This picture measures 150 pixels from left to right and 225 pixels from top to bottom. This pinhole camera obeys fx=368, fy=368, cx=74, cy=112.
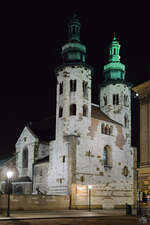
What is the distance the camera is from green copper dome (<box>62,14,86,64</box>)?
180ft

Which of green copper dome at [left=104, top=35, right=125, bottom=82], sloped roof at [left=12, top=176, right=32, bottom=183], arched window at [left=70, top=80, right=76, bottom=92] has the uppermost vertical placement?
green copper dome at [left=104, top=35, right=125, bottom=82]

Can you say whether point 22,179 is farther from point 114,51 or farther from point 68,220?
point 68,220

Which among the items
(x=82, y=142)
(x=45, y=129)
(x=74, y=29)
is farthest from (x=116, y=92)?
(x=82, y=142)

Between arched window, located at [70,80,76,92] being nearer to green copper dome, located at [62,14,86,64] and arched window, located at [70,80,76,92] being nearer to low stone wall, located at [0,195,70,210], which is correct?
green copper dome, located at [62,14,86,64]

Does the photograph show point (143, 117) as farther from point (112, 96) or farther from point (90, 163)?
point (112, 96)

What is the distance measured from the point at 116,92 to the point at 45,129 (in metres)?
13.2

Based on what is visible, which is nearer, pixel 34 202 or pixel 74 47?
pixel 34 202

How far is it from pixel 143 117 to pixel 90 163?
87.4ft

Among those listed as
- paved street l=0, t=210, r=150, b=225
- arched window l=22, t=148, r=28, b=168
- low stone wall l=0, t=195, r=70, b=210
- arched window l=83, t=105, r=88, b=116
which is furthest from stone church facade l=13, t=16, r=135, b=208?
paved street l=0, t=210, r=150, b=225

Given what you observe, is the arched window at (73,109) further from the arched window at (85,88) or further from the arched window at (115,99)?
the arched window at (115,99)

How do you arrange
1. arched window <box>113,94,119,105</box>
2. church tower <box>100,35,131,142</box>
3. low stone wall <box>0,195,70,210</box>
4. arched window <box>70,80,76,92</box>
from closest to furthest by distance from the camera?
low stone wall <box>0,195,70,210</box> < arched window <box>70,80,76,92</box> < church tower <box>100,35,131,142</box> < arched window <box>113,94,119,105</box>

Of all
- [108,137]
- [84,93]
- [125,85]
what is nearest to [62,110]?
[84,93]

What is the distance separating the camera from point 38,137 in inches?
2275

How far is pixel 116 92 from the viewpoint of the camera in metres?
60.0
